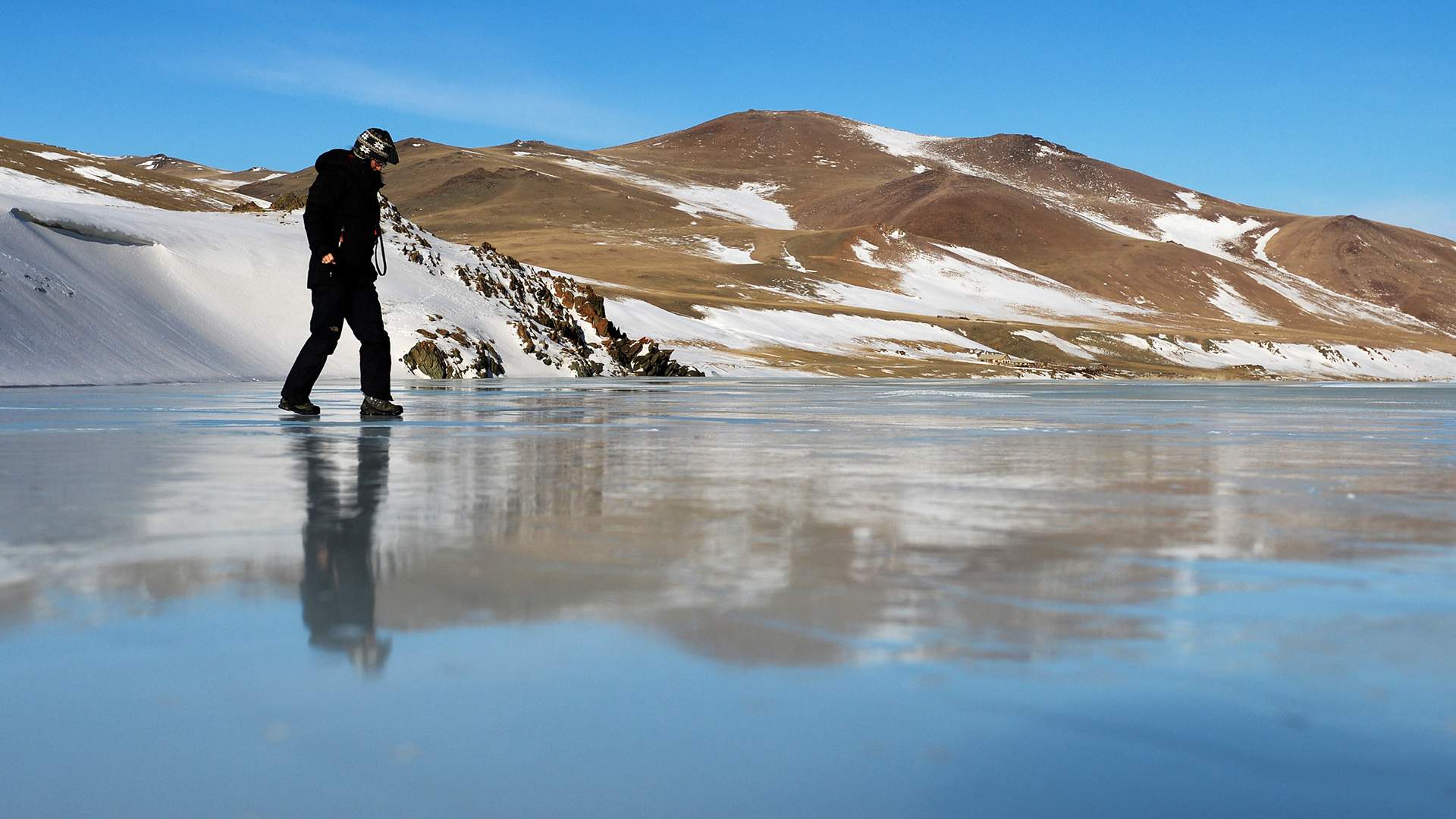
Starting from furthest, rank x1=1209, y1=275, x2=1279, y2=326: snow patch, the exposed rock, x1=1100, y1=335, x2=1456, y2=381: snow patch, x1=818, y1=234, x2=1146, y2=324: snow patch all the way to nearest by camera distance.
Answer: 1. x1=1209, y1=275, x2=1279, y2=326: snow patch
2. x1=818, y1=234, x2=1146, y2=324: snow patch
3. x1=1100, y1=335, x2=1456, y2=381: snow patch
4. the exposed rock

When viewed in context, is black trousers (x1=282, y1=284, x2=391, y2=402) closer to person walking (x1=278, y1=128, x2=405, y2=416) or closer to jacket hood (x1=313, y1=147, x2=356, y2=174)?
person walking (x1=278, y1=128, x2=405, y2=416)

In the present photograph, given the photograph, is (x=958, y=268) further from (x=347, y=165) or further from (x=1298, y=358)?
(x=347, y=165)

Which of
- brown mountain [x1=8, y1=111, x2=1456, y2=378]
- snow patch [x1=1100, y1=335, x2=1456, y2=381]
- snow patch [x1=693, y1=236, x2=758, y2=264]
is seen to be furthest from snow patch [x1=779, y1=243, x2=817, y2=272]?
snow patch [x1=1100, y1=335, x2=1456, y2=381]

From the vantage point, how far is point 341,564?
3.55 metres

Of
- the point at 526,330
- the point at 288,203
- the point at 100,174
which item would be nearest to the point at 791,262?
the point at 100,174

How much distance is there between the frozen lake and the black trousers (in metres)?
4.48

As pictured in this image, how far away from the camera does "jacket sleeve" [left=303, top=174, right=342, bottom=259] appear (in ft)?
34.6

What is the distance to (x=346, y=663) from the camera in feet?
8.05

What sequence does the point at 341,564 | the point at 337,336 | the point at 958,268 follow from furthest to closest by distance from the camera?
the point at 958,268, the point at 337,336, the point at 341,564

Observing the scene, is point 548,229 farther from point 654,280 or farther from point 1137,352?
point 1137,352

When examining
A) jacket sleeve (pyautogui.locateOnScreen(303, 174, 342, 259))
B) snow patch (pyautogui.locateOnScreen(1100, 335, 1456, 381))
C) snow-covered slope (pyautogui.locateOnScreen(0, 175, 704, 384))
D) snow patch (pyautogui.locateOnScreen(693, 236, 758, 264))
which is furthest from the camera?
snow patch (pyautogui.locateOnScreen(693, 236, 758, 264))

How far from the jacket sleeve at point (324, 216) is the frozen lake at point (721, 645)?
182 inches

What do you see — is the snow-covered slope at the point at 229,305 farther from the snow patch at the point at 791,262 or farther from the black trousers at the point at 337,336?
the snow patch at the point at 791,262

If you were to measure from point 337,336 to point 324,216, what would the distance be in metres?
0.95
